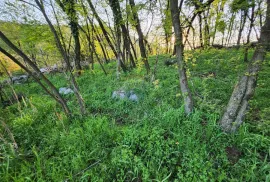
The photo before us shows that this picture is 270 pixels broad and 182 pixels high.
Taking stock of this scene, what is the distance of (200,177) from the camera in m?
1.75

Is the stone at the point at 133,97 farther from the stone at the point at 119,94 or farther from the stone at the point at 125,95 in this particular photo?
the stone at the point at 119,94

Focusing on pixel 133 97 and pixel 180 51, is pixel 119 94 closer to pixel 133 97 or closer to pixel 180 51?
pixel 133 97

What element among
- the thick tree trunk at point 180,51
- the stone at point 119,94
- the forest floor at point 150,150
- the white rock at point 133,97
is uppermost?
the thick tree trunk at point 180,51

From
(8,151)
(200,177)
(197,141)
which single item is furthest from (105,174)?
(8,151)

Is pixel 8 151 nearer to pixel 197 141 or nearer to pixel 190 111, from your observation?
pixel 197 141

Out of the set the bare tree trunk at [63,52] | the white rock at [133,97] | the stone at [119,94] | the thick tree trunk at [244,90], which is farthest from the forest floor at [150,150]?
the stone at [119,94]

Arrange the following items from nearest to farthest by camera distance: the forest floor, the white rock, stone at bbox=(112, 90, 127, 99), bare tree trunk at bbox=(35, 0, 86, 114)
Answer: the forest floor
bare tree trunk at bbox=(35, 0, 86, 114)
the white rock
stone at bbox=(112, 90, 127, 99)

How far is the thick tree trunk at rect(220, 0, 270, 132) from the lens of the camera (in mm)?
1948

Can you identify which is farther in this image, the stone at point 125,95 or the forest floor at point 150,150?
the stone at point 125,95

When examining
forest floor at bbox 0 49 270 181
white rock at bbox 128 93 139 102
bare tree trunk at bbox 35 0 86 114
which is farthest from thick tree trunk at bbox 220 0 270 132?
bare tree trunk at bbox 35 0 86 114

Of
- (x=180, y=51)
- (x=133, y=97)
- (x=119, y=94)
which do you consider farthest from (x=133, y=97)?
(x=180, y=51)

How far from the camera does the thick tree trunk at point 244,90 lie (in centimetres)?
195

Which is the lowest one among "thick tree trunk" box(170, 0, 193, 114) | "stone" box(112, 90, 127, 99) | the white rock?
the white rock

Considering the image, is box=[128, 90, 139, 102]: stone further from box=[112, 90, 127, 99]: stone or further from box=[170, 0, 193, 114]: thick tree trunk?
box=[170, 0, 193, 114]: thick tree trunk
